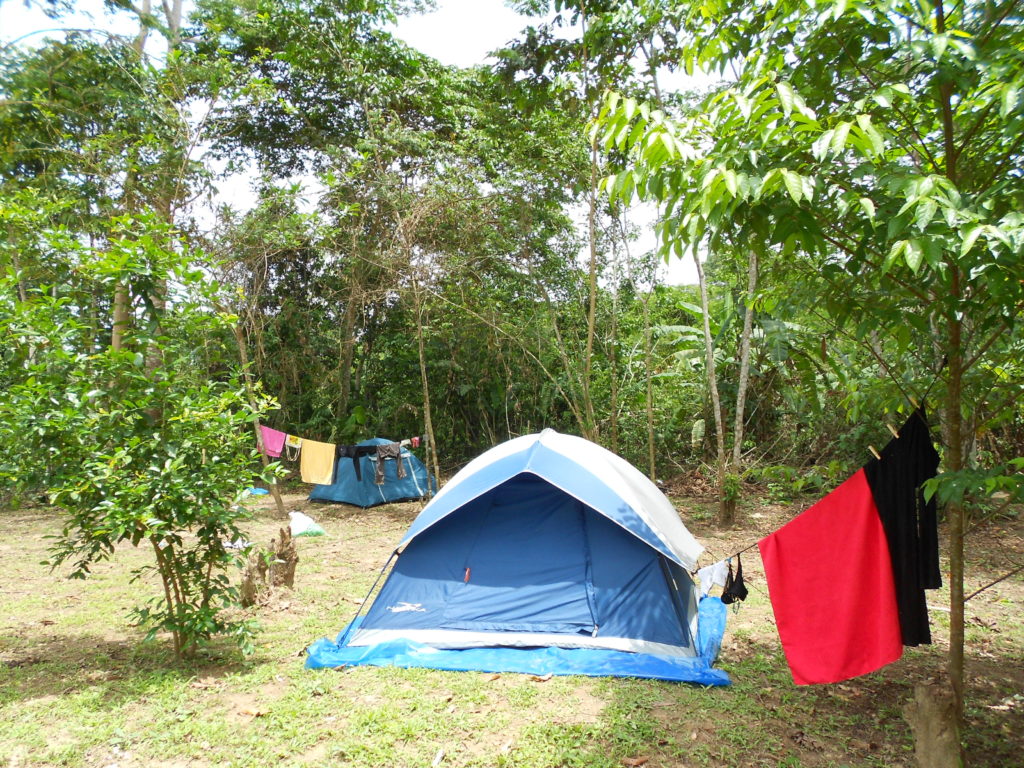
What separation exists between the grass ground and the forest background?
0.48 metres

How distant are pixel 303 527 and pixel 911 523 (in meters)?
6.41

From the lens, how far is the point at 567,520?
4.39m

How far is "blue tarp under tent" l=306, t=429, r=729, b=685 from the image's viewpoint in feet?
12.5

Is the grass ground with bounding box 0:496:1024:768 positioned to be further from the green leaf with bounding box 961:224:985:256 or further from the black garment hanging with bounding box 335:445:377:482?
the black garment hanging with bounding box 335:445:377:482

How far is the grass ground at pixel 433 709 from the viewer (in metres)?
2.84

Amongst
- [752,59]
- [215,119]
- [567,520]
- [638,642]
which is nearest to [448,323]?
[215,119]

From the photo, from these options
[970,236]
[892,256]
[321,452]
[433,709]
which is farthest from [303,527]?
[970,236]

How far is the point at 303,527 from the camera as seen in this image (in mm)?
7652

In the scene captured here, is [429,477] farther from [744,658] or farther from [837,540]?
[837,540]

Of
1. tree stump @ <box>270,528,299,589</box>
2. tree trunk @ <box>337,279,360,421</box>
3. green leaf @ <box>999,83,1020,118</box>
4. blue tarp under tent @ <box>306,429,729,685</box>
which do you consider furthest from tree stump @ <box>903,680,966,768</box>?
tree trunk @ <box>337,279,360,421</box>

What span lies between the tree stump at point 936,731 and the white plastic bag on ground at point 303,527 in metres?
6.46

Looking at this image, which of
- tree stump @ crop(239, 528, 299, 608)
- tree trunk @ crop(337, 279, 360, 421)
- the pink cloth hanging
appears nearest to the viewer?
tree stump @ crop(239, 528, 299, 608)

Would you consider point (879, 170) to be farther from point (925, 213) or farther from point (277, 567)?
point (277, 567)

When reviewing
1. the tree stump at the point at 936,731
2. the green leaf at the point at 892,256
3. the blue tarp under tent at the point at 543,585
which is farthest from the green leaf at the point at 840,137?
the blue tarp under tent at the point at 543,585
